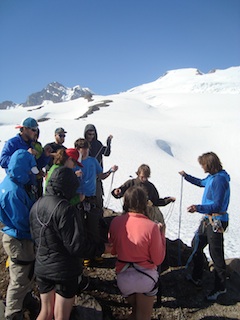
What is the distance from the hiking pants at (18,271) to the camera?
11.1 feet

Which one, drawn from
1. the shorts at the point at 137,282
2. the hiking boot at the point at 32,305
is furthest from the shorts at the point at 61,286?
the hiking boot at the point at 32,305

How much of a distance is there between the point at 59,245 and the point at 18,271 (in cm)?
107

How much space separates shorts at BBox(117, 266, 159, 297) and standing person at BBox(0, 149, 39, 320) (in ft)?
4.55

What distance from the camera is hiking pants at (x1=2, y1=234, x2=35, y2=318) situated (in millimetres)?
3369

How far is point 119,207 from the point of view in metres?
11.7

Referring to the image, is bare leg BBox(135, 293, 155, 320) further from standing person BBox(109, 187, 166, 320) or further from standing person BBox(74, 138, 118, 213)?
standing person BBox(74, 138, 118, 213)

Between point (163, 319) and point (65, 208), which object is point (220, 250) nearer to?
point (163, 319)

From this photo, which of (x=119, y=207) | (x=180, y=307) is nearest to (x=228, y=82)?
(x=119, y=207)

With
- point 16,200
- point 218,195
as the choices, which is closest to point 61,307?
point 16,200

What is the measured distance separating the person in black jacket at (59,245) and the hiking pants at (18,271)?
0.62 m

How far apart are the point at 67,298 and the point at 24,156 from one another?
1957 millimetres

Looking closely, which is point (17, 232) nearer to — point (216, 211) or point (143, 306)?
point (143, 306)

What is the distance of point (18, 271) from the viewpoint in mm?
3416

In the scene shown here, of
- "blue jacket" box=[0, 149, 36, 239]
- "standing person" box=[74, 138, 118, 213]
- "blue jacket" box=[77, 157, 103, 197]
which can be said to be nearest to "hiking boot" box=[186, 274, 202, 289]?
"standing person" box=[74, 138, 118, 213]
